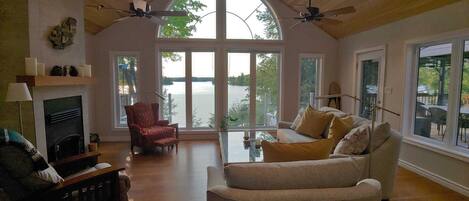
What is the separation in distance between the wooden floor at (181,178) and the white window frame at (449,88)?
48 cm

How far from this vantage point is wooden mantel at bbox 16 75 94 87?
275cm

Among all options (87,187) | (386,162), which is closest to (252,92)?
(386,162)

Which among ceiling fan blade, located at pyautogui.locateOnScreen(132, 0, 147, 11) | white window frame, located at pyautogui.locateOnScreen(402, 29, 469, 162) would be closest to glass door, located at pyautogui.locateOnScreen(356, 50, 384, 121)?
white window frame, located at pyautogui.locateOnScreen(402, 29, 469, 162)

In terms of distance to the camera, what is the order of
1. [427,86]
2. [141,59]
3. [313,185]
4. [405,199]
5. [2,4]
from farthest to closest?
1. [141,59]
2. [427,86]
3. [405,199]
4. [2,4]
5. [313,185]

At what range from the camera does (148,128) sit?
16.9 feet

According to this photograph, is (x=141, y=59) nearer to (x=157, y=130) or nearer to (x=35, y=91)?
(x=157, y=130)

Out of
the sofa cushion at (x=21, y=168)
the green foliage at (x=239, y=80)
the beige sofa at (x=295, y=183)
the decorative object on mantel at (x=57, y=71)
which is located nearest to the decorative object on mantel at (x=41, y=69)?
the decorative object on mantel at (x=57, y=71)

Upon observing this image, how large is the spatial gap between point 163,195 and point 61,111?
5.61 feet

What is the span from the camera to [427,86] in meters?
4.04

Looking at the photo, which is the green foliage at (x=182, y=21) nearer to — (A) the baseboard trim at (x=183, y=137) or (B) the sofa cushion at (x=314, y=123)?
(A) the baseboard trim at (x=183, y=137)

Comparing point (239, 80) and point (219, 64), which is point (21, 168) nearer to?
point (219, 64)

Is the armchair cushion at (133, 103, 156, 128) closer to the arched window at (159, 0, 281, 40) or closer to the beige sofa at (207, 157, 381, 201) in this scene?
the arched window at (159, 0, 281, 40)

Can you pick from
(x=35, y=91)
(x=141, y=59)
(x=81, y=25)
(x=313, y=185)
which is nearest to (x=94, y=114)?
(x=141, y=59)

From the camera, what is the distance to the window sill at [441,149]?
10.9 feet
